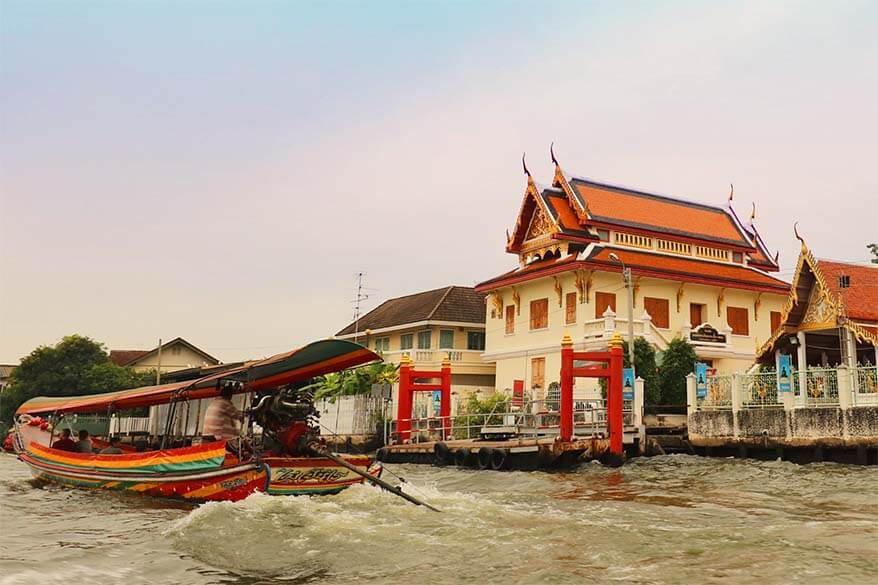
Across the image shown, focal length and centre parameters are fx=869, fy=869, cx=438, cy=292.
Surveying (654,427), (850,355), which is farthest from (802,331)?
(654,427)

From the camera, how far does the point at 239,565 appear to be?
27.7ft

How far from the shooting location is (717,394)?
21.8 metres

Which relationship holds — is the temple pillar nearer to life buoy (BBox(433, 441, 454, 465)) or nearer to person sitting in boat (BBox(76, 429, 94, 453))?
life buoy (BBox(433, 441, 454, 465))

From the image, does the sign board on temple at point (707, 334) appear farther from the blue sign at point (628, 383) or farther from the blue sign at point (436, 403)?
the blue sign at point (436, 403)

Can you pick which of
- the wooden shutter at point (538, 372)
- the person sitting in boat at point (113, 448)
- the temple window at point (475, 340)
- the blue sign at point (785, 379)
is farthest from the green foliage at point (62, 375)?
the blue sign at point (785, 379)

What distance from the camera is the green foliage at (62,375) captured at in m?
39.2

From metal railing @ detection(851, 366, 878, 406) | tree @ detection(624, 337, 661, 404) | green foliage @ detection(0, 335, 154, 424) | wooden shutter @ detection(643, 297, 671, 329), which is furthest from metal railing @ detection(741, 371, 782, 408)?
green foliage @ detection(0, 335, 154, 424)

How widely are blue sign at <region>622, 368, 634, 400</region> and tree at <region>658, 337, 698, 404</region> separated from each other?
2705 mm

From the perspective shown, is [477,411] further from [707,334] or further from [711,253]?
[711,253]

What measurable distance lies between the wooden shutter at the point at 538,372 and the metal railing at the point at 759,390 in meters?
9.85

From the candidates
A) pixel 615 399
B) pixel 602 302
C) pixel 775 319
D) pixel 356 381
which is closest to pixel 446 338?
pixel 356 381

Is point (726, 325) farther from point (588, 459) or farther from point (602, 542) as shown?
point (602, 542)

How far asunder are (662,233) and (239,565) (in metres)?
26.2

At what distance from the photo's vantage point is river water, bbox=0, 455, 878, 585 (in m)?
7.80
